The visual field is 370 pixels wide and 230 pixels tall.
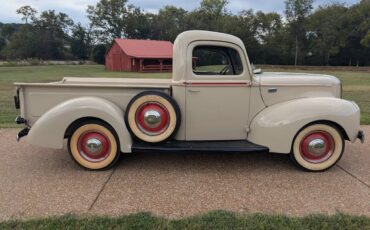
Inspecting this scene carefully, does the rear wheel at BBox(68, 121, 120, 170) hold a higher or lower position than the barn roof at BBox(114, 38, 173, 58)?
lower

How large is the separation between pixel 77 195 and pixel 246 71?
275 cm

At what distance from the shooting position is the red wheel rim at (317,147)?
464 centimetres

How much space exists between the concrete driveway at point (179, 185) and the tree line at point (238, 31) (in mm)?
47415

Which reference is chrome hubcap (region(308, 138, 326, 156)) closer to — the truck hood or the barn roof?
the truck hood

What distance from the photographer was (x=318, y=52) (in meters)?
51.1

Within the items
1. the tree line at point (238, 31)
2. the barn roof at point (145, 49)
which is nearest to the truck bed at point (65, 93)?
the barn roof at point (145, 49)

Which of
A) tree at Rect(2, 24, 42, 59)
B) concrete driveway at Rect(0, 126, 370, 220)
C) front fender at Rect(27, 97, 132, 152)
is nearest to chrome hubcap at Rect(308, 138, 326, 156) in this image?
concrete driveway at Rect(0, 126, 370, 220)

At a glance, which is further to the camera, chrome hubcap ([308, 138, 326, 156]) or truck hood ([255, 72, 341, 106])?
truck hood ([255, 72, 341, 106])

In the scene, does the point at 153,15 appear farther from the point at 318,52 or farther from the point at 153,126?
the point at 153,126

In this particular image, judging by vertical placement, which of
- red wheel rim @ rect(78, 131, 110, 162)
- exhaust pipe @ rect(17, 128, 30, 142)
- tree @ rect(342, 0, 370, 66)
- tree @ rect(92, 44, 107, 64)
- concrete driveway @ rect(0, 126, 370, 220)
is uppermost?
tree @ rect(342, 0, 370, 66)

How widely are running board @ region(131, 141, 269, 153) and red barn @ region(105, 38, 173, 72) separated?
3554 centimetres

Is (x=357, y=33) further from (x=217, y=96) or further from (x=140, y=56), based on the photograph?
(x=217, y=96)

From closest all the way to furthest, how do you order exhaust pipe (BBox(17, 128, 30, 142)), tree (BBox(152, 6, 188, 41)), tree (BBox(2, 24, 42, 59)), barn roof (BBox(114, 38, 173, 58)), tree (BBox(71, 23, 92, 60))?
exhaust pipe (BBox(17, 128, 30, 142)) < barn roof (BBox(114, 38, 173, 58)) < tree (BBox(152, 6, 188, 41)) < tree (BBox(2, 24, 42, 59)) < tree (BBox(71, 23, 92, 60))

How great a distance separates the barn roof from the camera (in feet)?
134
